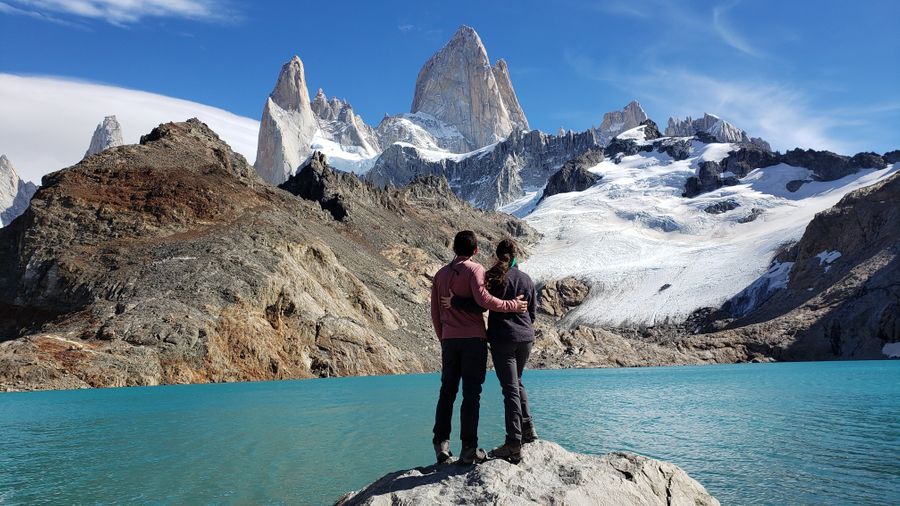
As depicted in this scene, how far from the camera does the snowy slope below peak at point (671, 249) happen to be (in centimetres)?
12731

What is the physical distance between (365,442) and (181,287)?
145 ft

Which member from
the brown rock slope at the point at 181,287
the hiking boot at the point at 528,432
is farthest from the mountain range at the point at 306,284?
the hiking boot at the point at 528,432

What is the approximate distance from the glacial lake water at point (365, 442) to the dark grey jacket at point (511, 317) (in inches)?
186

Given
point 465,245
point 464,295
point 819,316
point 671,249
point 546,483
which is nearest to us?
point 546,483

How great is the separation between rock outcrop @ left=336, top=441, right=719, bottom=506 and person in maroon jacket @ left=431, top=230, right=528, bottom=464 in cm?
45

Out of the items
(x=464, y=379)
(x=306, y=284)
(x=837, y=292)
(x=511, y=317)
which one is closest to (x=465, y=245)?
(x=511, y=317)

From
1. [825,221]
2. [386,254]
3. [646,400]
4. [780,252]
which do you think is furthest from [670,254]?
[646,400]

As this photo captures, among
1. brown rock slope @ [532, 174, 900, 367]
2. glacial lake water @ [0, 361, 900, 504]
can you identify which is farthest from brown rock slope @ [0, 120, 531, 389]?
brown rock slope @ [532, 174, 900, 367]

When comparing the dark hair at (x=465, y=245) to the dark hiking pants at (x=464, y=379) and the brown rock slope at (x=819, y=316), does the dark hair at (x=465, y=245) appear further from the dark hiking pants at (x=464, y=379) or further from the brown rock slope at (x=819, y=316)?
the brown rock slope at (x=819, y=316)

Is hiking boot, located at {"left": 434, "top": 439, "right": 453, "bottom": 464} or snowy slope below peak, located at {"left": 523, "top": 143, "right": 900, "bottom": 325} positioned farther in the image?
snowy slope below peak, located at {"left": 523, "top": 143, "right": 900, "bottom": 325}

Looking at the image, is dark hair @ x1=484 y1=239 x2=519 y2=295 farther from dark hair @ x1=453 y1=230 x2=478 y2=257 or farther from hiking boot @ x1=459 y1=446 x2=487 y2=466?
hiking boot @ x1=459 y1=446 x2=487 y2=466

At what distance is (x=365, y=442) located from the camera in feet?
59.1

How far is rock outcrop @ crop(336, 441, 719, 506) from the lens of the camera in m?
7.39

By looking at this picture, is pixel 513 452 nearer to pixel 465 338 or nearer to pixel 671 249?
pixel 465 338
